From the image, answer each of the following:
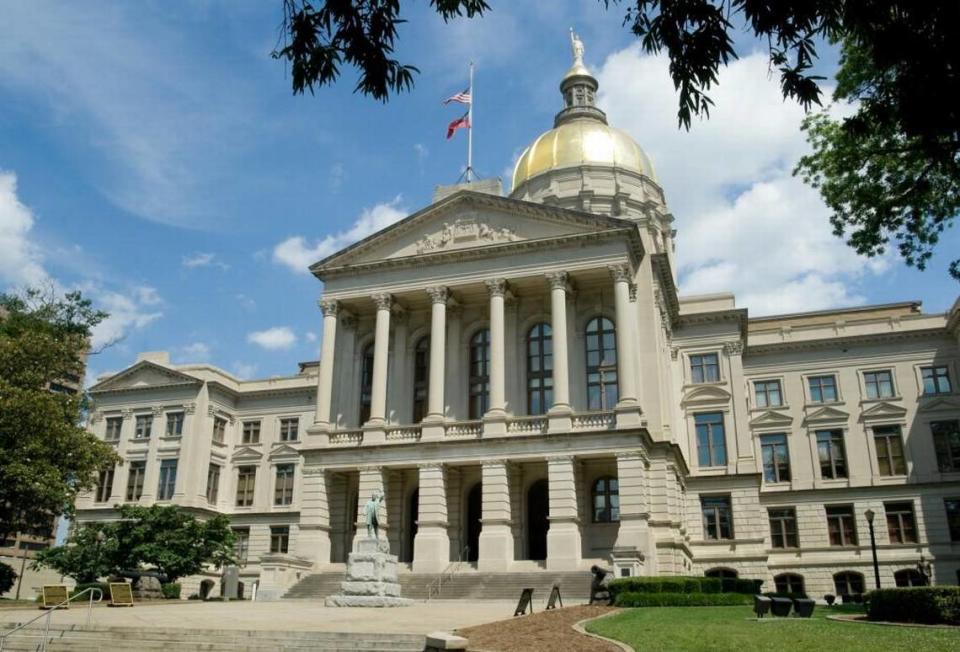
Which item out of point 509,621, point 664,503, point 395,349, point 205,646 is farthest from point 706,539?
point 205,646

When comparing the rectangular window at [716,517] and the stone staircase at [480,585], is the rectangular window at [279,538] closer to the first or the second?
the stone staircase at [480,585]

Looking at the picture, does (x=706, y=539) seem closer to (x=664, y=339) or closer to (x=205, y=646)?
(x=664, y=339)

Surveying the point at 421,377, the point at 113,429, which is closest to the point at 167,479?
the point at 113,429

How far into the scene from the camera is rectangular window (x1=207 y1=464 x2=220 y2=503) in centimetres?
6306

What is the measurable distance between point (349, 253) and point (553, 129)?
32608mm

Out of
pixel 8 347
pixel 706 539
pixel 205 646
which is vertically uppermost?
pixel 8 347

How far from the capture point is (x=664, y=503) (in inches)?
1633

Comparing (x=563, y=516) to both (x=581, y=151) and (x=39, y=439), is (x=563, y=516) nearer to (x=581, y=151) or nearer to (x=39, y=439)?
(x=39, y=439)

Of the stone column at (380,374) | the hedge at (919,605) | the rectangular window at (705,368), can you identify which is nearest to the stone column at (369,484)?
the stone column at (380,374)

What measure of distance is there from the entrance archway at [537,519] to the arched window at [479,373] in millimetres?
5269

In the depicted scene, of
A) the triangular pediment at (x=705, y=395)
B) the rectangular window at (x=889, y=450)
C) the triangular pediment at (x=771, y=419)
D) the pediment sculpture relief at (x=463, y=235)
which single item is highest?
the pediment sculpture relief at (x=463, y=235)

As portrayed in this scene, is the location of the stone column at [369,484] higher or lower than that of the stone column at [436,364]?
lower

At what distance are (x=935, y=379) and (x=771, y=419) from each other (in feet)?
34.2

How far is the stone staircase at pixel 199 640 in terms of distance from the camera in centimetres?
1667
